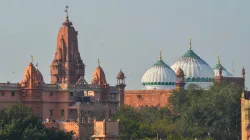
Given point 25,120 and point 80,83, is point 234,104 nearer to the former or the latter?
point 80,83

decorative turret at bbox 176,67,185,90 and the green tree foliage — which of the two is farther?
decorative turret at bbox 176,67,185,90

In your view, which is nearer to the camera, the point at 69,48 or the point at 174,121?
the point at 174,121

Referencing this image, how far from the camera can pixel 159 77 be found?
116 meters

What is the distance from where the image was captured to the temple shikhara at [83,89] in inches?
3509

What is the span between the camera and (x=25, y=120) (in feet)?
235

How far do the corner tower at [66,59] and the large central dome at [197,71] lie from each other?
16.2m

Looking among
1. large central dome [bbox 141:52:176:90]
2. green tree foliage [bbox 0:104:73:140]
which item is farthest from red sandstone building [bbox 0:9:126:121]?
green tree foliage [bbox 0:104:73:140]

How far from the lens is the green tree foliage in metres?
69.1

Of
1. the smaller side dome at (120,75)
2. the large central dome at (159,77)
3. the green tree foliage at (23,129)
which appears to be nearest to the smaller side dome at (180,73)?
the large central dome at (159,77)

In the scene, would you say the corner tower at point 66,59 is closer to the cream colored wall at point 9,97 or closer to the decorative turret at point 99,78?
the decorative turret at point 99,78

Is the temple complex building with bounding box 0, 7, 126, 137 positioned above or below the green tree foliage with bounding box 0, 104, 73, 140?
above

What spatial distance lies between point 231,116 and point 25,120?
72.1 feet

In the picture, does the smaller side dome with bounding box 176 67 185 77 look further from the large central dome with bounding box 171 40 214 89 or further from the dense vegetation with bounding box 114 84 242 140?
the dense vegetation with bounding box 114 84 242 140

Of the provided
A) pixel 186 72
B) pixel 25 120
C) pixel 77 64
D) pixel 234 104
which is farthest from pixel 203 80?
pixel 25 120
